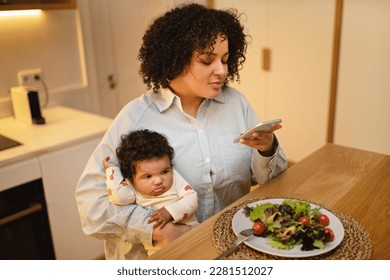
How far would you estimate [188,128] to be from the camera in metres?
1.21

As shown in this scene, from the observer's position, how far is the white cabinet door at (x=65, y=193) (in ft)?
5.64

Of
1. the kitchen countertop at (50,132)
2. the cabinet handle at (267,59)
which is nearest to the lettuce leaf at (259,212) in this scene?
the kitchen countertop at (50,132)

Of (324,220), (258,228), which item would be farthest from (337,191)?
(258,228)

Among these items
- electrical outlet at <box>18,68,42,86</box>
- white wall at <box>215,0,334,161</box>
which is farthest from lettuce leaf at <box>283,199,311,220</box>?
white wall at <box>215,0,334,161</box>

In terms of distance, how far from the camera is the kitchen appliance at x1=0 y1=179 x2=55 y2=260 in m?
1.63

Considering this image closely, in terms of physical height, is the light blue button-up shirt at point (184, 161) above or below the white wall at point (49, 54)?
below

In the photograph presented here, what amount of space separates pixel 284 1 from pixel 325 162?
1847 millimetres

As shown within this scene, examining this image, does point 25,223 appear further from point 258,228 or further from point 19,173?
point 258,228

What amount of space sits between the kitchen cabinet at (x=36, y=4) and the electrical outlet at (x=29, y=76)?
363 mm

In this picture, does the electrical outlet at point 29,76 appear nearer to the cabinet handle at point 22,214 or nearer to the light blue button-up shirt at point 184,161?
the cabinet handle at point 22,214

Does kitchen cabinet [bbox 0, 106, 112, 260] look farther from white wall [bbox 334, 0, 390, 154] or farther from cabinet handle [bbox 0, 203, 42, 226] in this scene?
white wall [bbox 334, 0, 390, 154]

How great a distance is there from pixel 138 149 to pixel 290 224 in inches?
17.7
